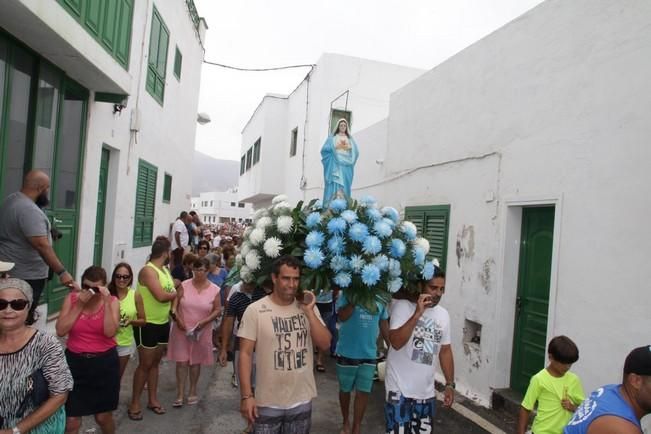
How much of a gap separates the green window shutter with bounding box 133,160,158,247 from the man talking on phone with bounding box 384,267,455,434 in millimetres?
7273

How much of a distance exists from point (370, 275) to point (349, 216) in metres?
0.42

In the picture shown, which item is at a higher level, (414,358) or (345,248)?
(345,248)

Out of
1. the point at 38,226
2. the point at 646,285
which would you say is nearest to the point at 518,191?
the point at 646,285

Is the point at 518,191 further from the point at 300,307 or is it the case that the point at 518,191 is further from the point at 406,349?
the point at 300,307

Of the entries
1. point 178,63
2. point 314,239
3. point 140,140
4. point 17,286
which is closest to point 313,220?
point 314,239

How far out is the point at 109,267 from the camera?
830 centimetres

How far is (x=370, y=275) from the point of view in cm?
301

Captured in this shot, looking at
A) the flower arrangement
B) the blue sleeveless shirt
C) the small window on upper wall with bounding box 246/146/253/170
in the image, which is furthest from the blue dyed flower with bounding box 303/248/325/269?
the small window on upper wall with bounding box 246/146/253/170

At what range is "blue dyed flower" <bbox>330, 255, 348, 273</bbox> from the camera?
3.08 metres

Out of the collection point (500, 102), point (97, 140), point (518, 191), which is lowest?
point (518, 191)

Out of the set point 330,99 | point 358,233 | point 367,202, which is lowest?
point 358,233

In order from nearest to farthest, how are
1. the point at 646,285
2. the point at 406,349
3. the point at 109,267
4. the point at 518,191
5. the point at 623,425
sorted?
the point at 623,425, the point at 406,349, the point at 646,285, the point at 518,191, the point at 109,267

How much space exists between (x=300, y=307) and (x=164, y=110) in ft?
29.1

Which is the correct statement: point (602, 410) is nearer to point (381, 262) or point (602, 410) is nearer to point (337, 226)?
point (381, 262)
